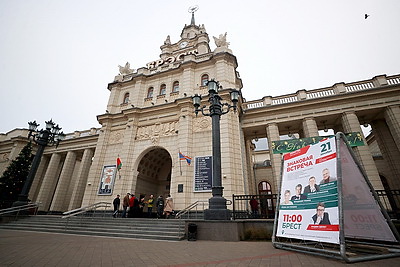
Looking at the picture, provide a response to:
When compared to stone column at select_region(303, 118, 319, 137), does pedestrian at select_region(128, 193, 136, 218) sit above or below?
Answer: below

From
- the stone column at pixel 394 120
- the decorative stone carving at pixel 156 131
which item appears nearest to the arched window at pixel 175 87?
the decorative stone carving at pixel 156 131

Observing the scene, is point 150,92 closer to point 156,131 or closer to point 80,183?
point 156,131

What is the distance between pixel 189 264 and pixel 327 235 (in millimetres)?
3309

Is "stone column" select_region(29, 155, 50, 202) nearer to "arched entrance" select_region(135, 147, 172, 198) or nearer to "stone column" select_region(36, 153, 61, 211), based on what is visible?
"stone column" select_region(36, 153, 61, 211)

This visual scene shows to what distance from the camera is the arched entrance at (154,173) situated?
16.7 metres

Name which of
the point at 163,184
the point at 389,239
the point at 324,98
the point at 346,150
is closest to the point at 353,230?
the point at 389,239

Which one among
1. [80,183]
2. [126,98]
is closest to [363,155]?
[126,98]

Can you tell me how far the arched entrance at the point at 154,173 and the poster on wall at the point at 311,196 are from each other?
12549 millimetres

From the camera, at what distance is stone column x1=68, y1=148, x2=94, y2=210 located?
1943 cm

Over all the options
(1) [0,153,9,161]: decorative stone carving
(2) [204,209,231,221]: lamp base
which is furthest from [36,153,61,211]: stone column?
(2) [204,209,231,221]: lamp base

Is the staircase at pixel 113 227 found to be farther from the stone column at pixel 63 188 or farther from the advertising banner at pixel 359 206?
the stone column at pixel 63 188

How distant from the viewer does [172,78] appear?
62.7 ft

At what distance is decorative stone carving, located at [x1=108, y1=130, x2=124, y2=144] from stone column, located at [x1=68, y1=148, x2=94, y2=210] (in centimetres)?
705

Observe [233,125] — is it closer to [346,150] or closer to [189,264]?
[346,150]
